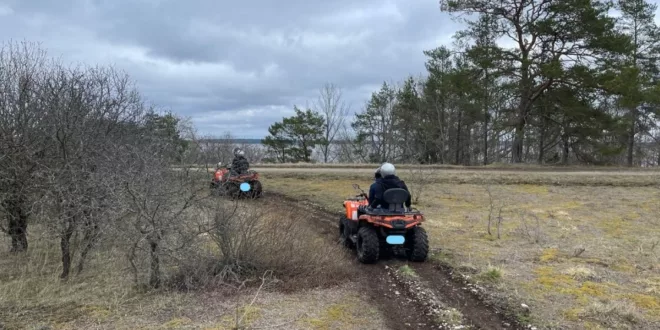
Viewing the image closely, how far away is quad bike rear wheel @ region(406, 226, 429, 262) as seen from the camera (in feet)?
23.1

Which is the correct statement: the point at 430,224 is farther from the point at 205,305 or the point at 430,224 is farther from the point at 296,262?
the point at 205,305

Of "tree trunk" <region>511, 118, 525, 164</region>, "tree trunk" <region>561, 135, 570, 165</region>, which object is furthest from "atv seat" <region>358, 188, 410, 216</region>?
"tree trunk" <region>561, 135, 570, 165</region>

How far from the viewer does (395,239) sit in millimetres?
7020

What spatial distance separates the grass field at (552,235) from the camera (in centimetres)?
536

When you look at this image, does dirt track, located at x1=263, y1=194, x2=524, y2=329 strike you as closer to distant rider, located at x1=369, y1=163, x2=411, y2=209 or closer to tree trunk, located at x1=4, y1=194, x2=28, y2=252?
distant rider, located at x1=369, y1=163, x2=411, y2=209

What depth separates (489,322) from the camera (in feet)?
15.9

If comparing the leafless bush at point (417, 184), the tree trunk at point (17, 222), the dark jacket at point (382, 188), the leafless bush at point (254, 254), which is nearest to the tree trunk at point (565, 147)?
the leafless bush at point (417, 184)

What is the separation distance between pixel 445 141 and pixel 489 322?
33.6m

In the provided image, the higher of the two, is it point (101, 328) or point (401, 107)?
point (401, 107)

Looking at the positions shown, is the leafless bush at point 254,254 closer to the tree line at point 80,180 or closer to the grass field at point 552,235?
the tree line at point 80,180

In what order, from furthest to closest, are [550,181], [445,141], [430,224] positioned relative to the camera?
[445,141] → [550,181] → [430,224]

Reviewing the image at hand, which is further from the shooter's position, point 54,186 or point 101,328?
point 54,186

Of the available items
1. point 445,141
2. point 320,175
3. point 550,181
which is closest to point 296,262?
point 320,175

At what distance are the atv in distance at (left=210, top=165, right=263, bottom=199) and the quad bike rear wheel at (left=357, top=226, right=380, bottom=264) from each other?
2.13 meters
